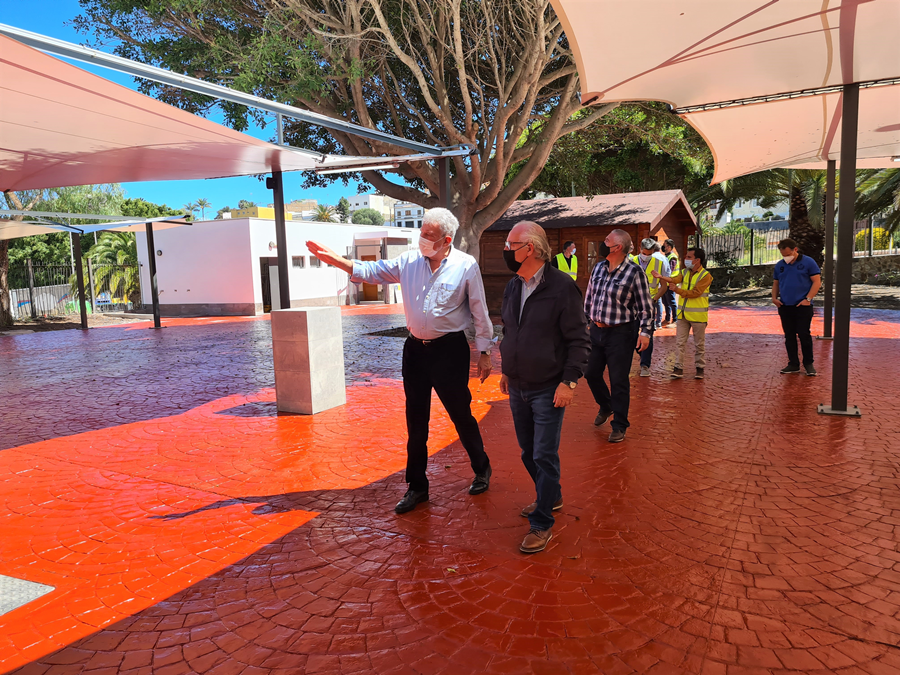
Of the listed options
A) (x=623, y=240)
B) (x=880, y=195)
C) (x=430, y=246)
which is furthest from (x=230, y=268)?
(x=880, y=195)

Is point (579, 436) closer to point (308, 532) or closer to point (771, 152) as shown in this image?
point (308, 532)

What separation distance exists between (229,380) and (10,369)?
204 inches

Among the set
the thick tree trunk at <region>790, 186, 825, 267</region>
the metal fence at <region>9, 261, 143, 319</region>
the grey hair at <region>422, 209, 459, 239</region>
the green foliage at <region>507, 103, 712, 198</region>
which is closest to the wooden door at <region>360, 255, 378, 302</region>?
the green foliage at <region>507, 103, 712, 198</region>

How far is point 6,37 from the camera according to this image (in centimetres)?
353

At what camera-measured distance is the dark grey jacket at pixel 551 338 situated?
3.46m

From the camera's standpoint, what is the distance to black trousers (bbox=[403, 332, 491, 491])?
401 cm

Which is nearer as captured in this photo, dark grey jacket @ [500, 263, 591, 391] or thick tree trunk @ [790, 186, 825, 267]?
dark grey jacket @ [500, 263, 591, 391]

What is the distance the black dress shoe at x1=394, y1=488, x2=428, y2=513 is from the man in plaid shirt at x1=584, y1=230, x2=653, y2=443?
2.11m

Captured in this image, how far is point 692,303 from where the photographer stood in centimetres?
802

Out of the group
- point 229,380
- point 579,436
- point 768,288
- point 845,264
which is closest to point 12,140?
point 229,380

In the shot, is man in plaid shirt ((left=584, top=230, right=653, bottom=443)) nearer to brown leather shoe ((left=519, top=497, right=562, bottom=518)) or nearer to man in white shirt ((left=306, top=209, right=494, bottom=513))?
brown leather shoe ((left=519, top=497, right=562, bottom=518))

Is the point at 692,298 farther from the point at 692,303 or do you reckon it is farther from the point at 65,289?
the point at 65,289

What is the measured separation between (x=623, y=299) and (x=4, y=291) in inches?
888

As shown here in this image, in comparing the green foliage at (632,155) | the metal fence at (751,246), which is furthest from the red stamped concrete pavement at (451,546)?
the metal fence at (751,246)
